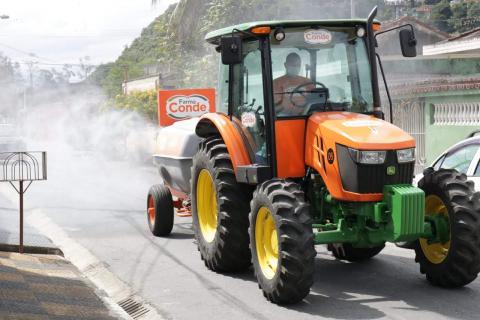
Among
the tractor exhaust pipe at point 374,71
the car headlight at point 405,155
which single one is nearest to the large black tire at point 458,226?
the car headlight at point 405,155

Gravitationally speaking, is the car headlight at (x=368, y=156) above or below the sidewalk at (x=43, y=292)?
above

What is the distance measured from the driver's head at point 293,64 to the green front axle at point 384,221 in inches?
52.2

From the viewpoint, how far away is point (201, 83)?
32.5 metres

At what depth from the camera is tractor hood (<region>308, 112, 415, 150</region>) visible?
798 cm

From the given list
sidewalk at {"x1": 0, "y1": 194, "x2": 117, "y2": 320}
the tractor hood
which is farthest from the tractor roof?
sidewalk at {"x1": 0, "y1": 194, "x2": 117, "y2": 320}

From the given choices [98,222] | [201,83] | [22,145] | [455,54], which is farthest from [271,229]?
[22,145]

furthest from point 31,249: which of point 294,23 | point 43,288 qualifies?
point 294,23

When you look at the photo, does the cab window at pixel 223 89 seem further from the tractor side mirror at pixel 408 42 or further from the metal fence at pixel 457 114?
Answer: the metal fence at pixel 457 114

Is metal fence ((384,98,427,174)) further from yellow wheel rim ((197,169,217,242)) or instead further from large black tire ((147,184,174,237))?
yellow wheel rim ((197,169,217,242))

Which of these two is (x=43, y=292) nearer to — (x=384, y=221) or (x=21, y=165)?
(x=384, y=221)

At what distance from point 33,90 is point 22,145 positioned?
91202mm

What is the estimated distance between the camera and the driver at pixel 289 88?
880 centimetres

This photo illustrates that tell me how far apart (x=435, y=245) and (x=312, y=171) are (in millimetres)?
1434

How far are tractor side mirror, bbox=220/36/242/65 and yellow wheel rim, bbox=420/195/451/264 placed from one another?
2361 millimetres
